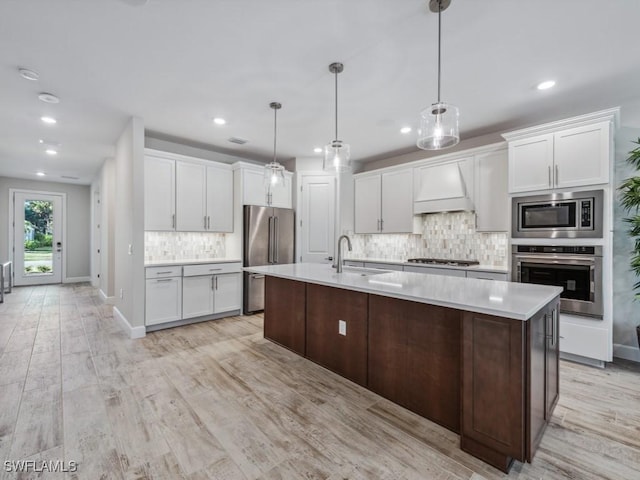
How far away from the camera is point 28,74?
2.70 metres

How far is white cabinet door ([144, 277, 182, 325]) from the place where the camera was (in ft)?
13.1

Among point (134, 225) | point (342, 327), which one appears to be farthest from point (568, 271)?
point (134, 225)

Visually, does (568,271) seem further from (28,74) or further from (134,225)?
(28,74)

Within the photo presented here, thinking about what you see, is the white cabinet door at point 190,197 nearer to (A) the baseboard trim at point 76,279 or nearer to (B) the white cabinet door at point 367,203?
(B) the white cabinet door at point 367,203

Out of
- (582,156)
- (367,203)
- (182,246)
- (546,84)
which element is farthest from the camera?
(367,203)

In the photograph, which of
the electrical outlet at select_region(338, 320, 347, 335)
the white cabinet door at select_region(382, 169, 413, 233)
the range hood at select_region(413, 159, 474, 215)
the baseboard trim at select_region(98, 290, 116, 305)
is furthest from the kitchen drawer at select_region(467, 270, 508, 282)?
the baseboard trim at select_region(98, 290, 116, 305)

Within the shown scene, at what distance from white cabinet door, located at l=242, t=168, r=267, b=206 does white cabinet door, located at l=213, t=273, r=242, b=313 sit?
122 cm

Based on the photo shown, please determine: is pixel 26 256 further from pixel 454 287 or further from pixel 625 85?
pixel 625 85

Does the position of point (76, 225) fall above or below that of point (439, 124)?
below

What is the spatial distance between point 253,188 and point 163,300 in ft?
7.07

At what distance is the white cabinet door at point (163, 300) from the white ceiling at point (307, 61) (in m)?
2.07

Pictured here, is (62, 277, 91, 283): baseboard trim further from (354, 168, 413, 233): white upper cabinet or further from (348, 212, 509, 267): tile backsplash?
(354, 168, 413, 233): white upper cabinet

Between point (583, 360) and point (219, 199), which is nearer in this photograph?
point (583, 360)

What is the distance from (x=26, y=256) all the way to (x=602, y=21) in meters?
10.7
